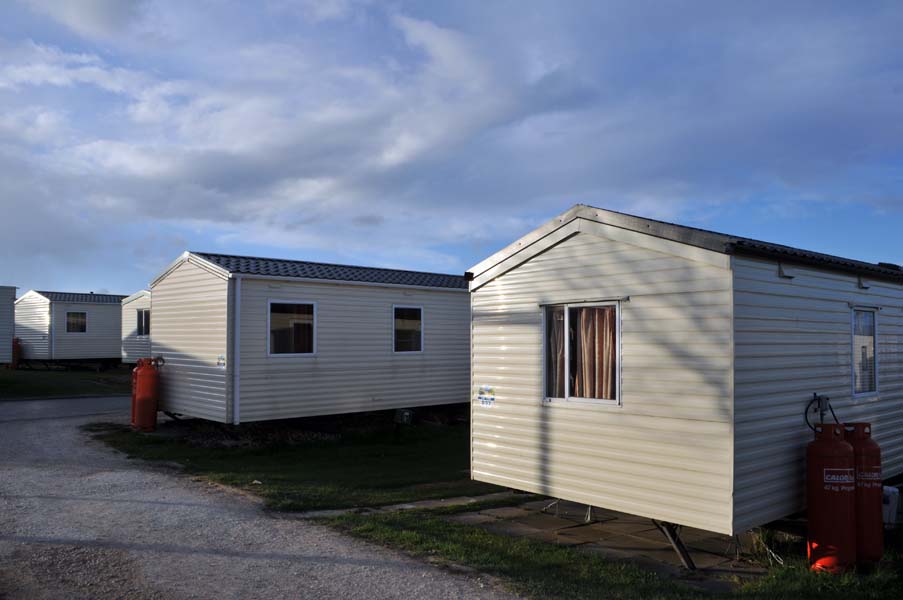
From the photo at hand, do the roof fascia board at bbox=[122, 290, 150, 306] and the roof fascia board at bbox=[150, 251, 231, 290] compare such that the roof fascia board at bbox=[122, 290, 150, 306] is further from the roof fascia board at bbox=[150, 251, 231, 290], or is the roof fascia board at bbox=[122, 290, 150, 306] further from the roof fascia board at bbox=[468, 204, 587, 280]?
the roof fascia board at bbox=[468, 204, 587, 280]

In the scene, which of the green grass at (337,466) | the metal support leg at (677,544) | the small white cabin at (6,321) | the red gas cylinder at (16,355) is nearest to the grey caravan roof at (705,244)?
the metal support leg at (677,544)

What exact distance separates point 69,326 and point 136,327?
5.97 meters

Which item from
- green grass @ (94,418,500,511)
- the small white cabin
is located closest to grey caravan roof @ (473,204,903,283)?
green grass @ (94,418,500,511)

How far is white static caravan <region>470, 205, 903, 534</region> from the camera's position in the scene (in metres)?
6.11

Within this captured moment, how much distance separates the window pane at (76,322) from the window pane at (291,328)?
2176 centimetres

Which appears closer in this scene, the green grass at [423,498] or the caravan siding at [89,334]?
the green grass at [423,498]

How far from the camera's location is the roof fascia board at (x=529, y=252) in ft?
24.4

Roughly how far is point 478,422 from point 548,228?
2.41 metres

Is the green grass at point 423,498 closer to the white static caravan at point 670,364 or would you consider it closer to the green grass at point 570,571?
the green grass at point 570,571

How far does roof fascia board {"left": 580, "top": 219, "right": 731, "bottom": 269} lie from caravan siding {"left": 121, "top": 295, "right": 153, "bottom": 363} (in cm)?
2156

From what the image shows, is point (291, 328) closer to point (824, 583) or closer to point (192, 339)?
point (192, 339)

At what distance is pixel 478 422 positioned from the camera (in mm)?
8438

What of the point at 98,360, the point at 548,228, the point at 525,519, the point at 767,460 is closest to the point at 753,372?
the point at 767,460

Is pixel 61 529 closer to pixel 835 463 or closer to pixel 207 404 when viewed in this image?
pixel 207 404
